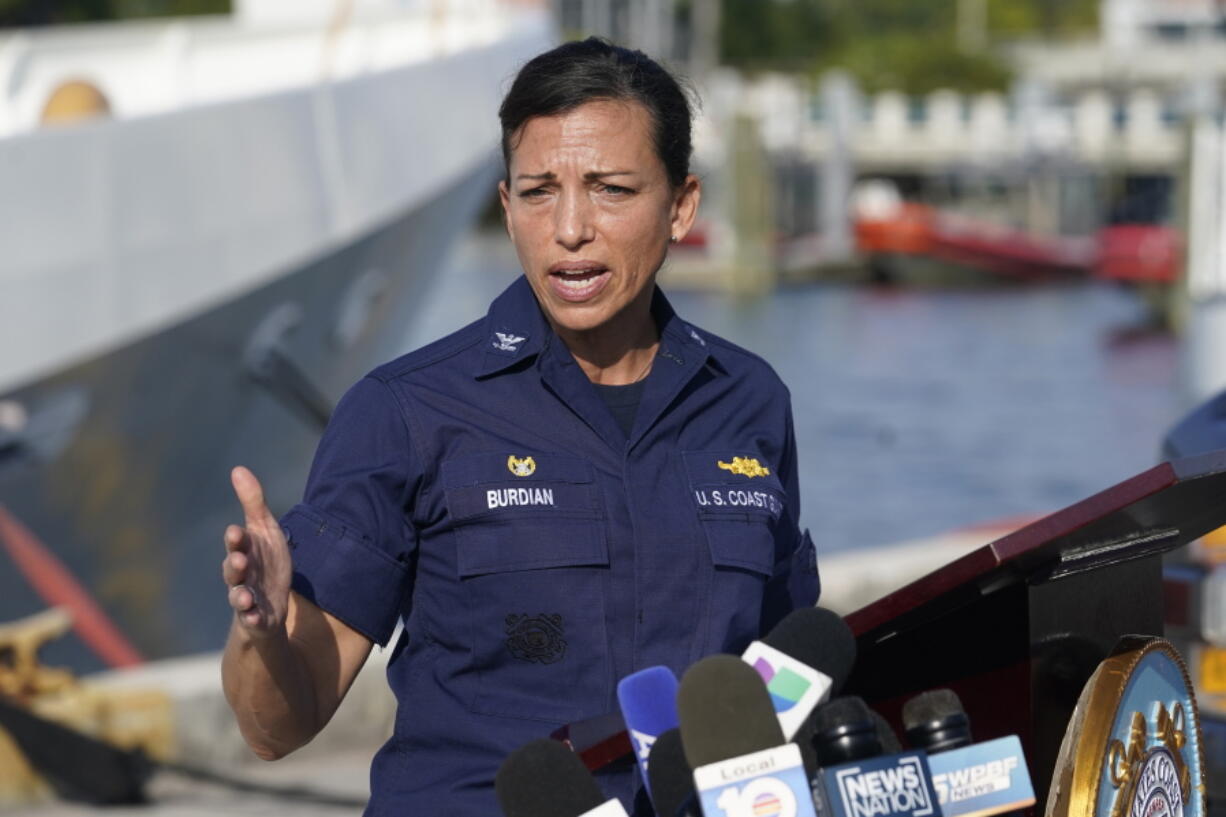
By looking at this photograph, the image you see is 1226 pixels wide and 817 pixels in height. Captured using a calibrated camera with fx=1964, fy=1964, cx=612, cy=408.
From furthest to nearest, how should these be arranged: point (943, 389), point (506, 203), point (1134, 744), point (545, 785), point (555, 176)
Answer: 1. point (943, 389)
2. point (506, 203)
3. point (555, 176)
4. point (1134, 744)
5. point (545, 785)

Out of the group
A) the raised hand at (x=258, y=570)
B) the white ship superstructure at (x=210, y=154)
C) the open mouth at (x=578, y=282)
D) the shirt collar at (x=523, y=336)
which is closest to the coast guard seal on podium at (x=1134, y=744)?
the shirt collar at (x=523, y=336)

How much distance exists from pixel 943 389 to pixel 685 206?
28.6 metres

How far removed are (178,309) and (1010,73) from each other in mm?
69552

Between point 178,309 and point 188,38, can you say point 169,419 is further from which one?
point 188,38

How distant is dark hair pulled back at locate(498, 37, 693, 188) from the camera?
7.66ft

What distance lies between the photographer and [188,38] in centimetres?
991

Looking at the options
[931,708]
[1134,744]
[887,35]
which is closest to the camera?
[931,708]

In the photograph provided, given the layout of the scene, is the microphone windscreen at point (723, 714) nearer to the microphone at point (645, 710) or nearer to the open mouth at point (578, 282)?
the microphone at point (645, 710)

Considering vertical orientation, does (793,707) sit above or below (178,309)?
above

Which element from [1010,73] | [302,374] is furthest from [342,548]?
[1010,73]

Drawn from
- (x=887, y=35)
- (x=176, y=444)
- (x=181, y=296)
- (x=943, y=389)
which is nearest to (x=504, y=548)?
(x=181, y=296)

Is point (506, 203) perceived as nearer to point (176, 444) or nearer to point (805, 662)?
point (805, 662)

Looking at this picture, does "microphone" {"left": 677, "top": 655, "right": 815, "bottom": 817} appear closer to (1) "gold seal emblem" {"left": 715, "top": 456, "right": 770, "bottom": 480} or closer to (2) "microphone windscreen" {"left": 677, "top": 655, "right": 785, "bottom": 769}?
(2) "microphone windscreen" {"left": 677, "top": 655, "right": 785, "bottom": 769}

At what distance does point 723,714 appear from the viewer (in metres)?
1.70
